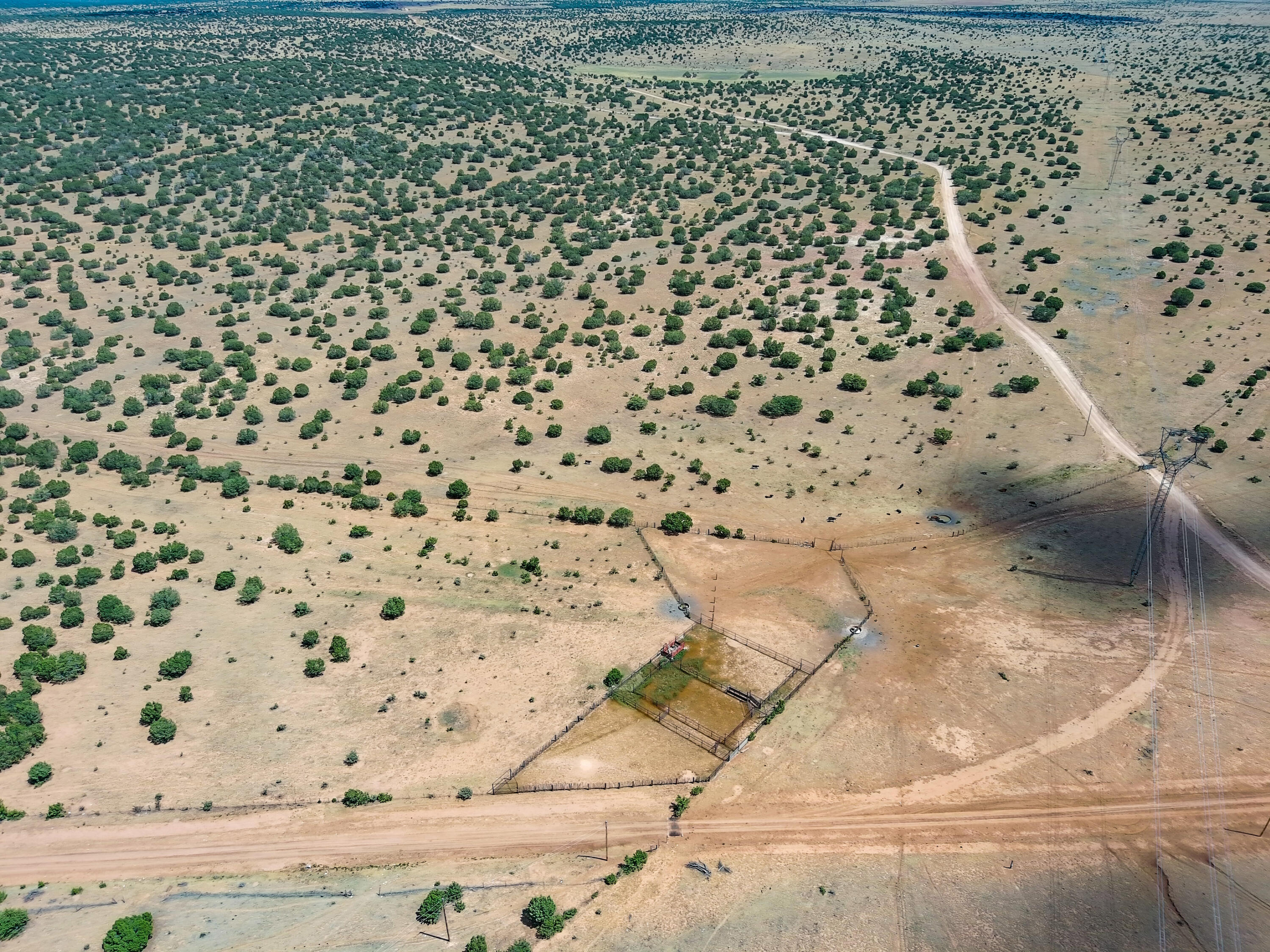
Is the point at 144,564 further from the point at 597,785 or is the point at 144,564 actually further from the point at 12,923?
the point at 597,785

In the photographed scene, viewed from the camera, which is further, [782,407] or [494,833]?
[782,407]

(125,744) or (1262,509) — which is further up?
(1262,509)

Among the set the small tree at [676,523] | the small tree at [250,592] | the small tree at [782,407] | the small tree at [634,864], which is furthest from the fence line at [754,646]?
the small tree at [782,407]

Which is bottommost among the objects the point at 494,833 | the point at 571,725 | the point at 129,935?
the point at 494,833

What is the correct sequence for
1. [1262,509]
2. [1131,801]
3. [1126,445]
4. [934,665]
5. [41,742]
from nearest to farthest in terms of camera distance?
[1131,801]
[41,742]
[934,665]
[1262,509]
[1126,445]

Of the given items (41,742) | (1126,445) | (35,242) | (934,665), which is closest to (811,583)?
(934,665)

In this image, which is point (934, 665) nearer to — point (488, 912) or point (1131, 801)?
point (1131, 801)

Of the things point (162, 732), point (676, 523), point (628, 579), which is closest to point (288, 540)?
point (162, 732)

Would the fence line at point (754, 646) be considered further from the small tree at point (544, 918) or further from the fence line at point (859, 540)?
the small tree at point (544, 918)
